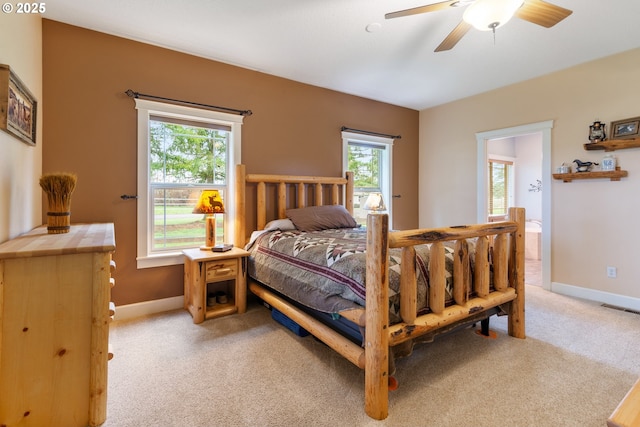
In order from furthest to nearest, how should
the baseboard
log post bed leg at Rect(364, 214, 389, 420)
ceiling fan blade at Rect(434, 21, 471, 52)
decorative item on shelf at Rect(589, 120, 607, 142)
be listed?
decorative item on shelf at Rect(589, 120, 607, 142), the baseboard, ceiling fan blade at Rect(434, 21, 471, 52), log post bed leg at Rect(364, 214, 389, 420)

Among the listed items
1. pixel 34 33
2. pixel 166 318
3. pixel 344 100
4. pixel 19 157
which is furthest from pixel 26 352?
pixel 344 100

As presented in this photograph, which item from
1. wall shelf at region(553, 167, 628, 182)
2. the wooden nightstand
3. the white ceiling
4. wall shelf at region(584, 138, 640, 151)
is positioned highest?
the white ceiling

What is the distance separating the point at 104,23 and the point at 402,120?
3.87m

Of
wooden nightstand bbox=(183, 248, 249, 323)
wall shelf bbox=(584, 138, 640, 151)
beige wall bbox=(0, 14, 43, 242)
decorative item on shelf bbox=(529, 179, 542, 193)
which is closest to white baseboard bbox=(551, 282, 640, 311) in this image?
wall shelf bbox=(584, 138, 640, 151)

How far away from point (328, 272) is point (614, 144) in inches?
130

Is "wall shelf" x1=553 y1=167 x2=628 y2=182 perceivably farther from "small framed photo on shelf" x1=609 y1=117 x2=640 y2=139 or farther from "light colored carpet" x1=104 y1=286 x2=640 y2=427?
"light colored carpet" x1=104 y1=286 x2=640 y2=427

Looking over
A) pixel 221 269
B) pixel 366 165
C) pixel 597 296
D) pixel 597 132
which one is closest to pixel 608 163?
pixel 597 132

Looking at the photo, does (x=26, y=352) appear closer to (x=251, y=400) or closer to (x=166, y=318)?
(x=251, y=400)

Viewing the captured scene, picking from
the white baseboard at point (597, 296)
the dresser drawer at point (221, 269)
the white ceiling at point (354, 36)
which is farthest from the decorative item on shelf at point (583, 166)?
the dresser drawer at point (221, 269)

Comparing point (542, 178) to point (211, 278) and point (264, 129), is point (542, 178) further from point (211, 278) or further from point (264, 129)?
point (211, 278)

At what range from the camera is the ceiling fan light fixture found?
5.40 feet

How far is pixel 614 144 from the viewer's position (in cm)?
303

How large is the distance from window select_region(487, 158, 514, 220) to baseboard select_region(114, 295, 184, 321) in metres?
5.99

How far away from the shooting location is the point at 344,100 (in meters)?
4.16
